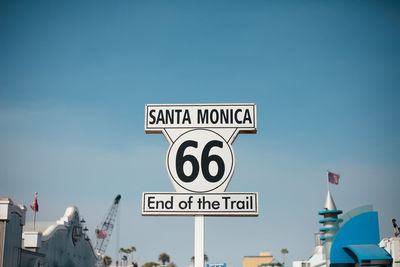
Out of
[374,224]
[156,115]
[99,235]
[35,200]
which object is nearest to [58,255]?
[35,200]

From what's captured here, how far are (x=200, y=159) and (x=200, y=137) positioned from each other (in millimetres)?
402

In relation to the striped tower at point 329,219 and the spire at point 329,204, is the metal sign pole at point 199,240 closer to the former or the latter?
the striped tower at point 329,219

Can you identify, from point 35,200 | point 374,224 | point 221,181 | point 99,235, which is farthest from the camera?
point 99,235

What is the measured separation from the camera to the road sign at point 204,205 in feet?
25.1

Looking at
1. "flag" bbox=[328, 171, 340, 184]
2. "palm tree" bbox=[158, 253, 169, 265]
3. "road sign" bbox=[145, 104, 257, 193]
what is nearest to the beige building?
"palm tree" bbox=[158, 253, 169, 265]

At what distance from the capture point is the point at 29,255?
26.0 metres

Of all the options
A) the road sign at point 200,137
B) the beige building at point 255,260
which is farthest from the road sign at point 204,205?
the beige building at point 255,260

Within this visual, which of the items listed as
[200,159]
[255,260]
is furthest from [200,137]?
[255,260]

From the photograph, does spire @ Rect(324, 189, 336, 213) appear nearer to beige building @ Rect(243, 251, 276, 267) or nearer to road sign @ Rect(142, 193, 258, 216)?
road sign @ Rect(142, 193, 258, 216)

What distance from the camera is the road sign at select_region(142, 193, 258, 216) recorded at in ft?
25.1

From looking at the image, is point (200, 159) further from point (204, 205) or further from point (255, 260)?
point (255, 260)

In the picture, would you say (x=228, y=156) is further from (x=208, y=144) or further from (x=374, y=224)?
(x=374, y=224)

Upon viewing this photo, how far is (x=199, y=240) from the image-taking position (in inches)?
298

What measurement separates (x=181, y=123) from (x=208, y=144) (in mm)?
606
